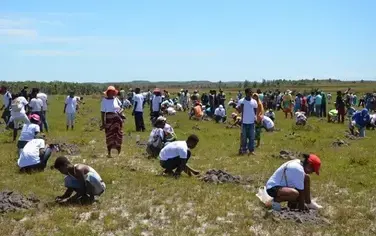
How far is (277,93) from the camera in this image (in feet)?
142

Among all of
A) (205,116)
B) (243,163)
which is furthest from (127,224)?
(205,116)

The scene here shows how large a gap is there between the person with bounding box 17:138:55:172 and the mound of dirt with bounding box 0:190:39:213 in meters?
2.48

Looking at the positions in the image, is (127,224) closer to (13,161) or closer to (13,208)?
(13,208)

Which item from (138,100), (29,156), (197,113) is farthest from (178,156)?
(197,113)

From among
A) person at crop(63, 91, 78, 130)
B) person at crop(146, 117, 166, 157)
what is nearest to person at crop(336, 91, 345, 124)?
person at crop(63, 91, 78, 130)

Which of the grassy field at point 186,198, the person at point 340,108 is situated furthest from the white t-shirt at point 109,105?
the person at point 340,108

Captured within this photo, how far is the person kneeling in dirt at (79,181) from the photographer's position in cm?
968

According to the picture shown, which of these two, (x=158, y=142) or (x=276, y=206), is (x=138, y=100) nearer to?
(x=158, y=142)

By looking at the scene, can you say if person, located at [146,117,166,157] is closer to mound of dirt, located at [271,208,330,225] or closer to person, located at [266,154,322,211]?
person, located at [266,154,322,211]

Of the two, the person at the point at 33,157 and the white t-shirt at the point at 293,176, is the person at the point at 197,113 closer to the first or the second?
the person at the point at 33,157

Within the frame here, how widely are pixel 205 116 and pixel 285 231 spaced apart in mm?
24514

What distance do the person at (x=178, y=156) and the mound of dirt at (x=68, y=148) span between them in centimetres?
499

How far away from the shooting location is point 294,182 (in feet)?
30.1

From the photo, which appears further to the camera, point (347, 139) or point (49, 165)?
point (347, 139)
